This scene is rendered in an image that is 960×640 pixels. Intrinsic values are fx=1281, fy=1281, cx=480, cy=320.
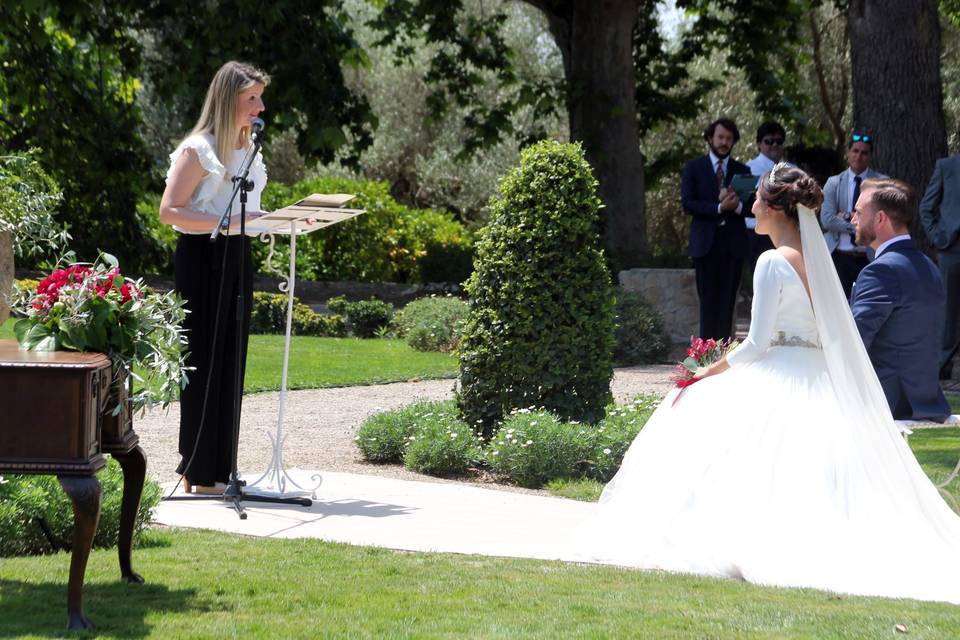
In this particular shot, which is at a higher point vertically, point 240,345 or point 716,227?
point 716,227

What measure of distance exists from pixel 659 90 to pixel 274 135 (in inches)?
311

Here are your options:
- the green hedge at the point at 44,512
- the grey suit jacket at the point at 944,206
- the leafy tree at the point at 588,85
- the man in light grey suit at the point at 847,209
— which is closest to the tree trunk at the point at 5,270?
the green hedge at the point at 44,512

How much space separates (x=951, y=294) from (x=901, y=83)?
2.55m

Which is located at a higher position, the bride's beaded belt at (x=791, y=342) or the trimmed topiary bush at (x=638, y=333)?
the bride's beaded belt at (x=791, y=342)

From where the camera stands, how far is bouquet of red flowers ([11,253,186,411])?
4453 millimetres

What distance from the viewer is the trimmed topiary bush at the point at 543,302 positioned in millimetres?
8438

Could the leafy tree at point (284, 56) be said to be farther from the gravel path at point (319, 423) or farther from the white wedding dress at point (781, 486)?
the white wedding dress at point (781, 486)

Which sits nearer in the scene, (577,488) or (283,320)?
(577,488)

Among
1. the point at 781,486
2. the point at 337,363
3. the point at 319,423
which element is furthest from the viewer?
the point at 337,363

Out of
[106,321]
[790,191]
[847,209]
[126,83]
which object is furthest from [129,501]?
[126,83]

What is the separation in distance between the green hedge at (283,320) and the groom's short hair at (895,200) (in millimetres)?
13083

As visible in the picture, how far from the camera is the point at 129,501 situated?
500 cm

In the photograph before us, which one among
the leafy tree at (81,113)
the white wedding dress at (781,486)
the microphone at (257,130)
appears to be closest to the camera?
the white wedding dress at (781,486)

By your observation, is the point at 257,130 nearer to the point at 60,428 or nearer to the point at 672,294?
the point at 60,428
